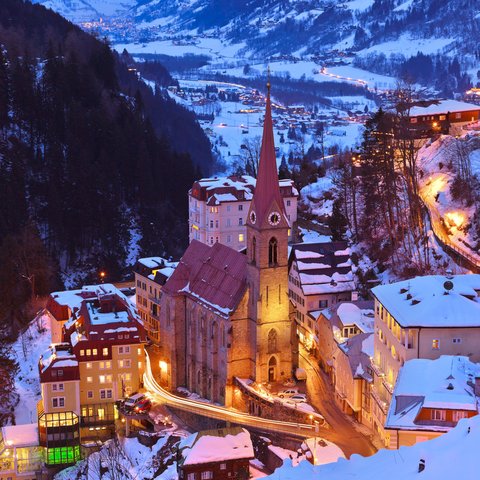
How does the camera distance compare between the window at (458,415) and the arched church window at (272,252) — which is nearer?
the window at (458,415)

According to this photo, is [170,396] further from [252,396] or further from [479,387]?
[479,387]

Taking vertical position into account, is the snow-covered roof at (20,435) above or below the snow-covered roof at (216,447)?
below

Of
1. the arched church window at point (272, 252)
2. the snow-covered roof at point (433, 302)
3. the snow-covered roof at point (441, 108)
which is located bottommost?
the snow-covered roof at point (433, 302)

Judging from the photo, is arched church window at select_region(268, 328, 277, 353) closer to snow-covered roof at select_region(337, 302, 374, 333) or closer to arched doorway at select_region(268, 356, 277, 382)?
arched doorway at select_region(268, 356, 277, 382)

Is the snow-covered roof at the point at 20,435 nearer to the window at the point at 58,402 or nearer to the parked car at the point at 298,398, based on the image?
the window at the point at 58,402

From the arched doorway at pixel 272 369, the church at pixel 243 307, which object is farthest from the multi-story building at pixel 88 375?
the arched doorway at pixel 272 369

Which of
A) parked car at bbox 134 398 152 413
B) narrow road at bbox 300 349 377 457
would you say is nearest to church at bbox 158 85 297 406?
narrow road at bbox 300 349 377 457
